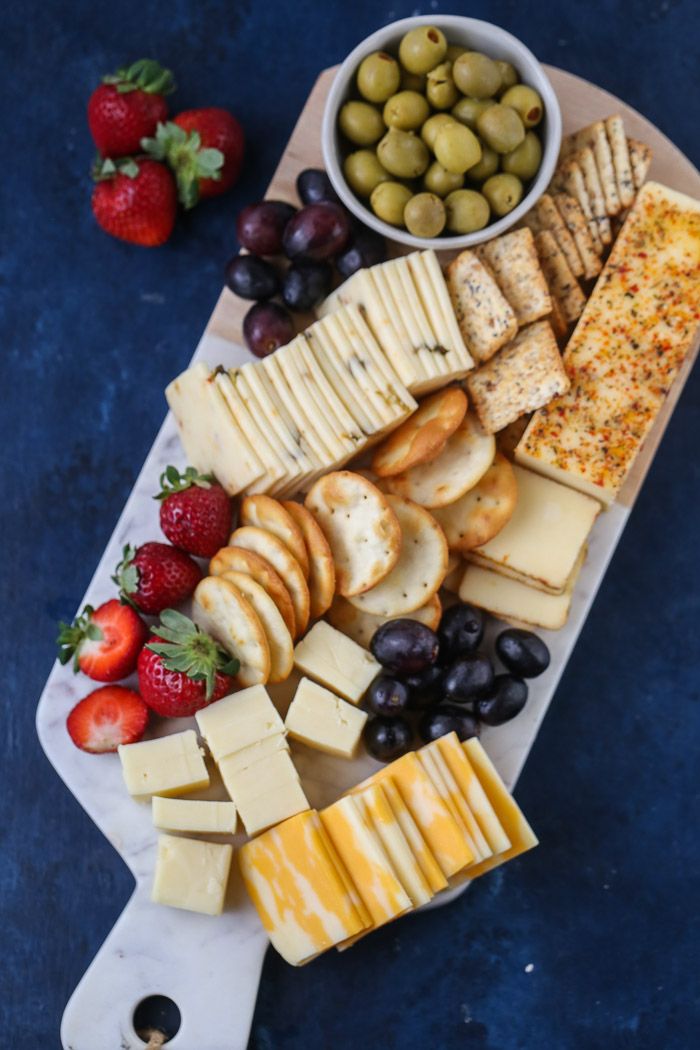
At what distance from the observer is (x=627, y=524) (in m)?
2.86

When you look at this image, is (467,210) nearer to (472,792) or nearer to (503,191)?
(503,191)

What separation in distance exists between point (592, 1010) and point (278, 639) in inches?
52.0

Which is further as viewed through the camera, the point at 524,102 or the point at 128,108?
the point at 128,108

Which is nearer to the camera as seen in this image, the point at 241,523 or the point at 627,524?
the point at 241,523

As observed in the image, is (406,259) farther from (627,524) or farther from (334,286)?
(627,524)

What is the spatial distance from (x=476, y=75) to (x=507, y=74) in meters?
0.13

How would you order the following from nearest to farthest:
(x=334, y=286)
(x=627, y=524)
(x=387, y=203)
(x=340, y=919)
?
1. (x=340, y=919)
2. (x=387, y=203)
3. (x=334, y=286)
4. (x=627, y=524)

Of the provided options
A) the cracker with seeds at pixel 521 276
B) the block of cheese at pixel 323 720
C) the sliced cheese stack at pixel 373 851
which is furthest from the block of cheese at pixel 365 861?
the cracker with seeds at pixel 521 276

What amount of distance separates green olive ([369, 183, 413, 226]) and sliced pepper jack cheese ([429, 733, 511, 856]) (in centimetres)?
119

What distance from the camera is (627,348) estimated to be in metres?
2.46

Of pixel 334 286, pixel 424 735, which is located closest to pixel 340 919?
pixel 424 735

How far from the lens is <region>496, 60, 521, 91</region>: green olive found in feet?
7.99

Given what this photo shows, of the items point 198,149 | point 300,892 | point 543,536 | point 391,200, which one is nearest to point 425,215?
point 391,200

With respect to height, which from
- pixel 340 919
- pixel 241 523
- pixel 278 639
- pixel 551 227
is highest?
pixel 551 227
